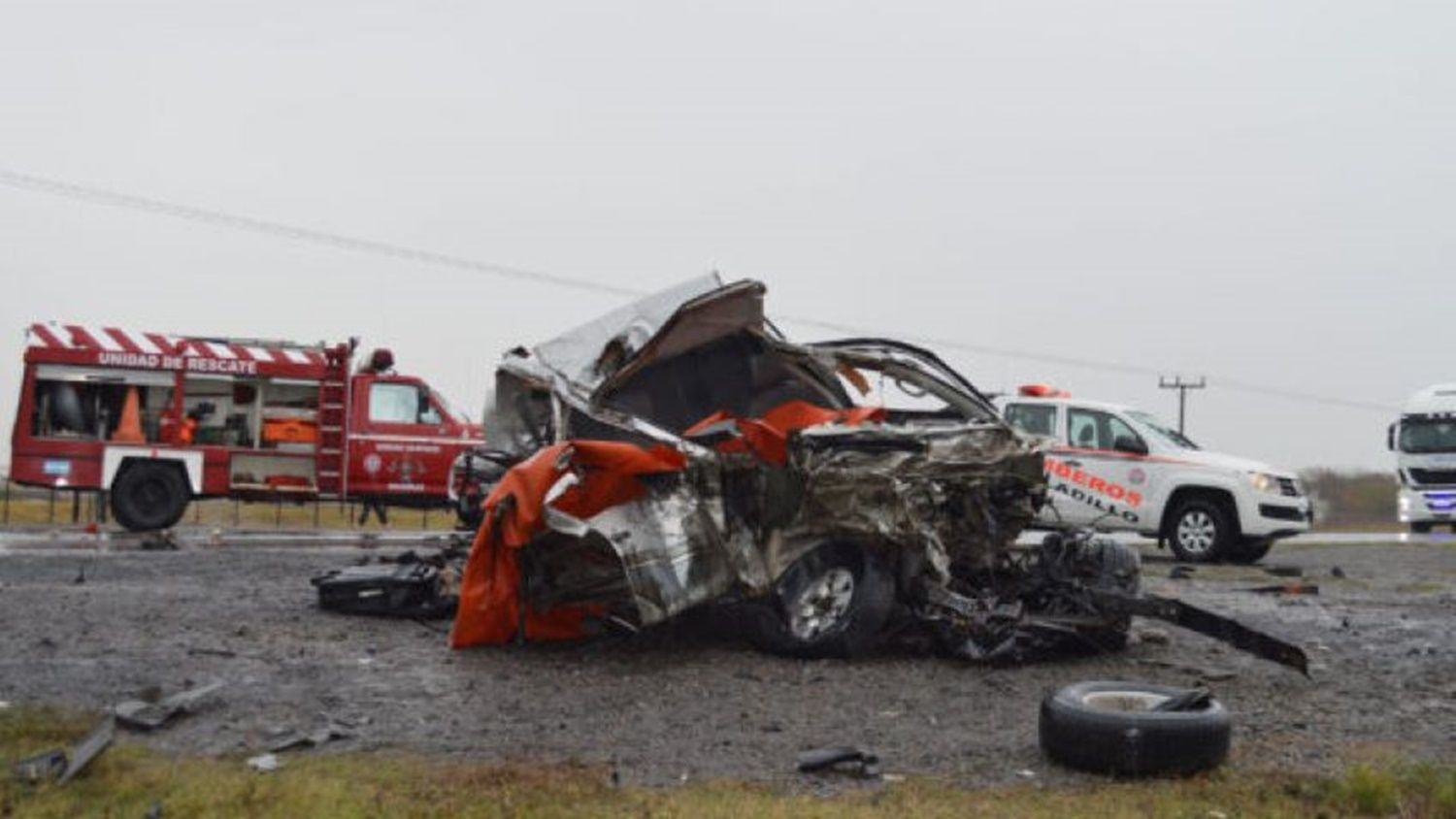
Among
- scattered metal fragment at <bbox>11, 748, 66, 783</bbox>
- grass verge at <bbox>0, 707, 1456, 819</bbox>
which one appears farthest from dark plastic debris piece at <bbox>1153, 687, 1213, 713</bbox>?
scattered metal fragment at <bbox>11, 748, 66, 783</bbox>

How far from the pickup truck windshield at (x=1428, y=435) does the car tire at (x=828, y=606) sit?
73.3ft

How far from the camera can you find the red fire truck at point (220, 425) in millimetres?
17031

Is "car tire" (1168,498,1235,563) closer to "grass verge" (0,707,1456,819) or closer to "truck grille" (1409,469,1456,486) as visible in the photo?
"grass verge" (0,707,1456,819)

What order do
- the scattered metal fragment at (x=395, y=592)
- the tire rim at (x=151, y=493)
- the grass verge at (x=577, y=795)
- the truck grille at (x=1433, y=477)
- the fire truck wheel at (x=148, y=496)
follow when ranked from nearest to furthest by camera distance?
the grass verge at (x=577, y=795) → the scattered metal fragment at (x=395, y=592) → the fire truck wheel at (x=148, y=496) → the tire rim at (x=151, y=493) → the truck grille at (x=1433, y=477)

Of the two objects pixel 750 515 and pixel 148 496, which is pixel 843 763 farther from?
pixel 148 496

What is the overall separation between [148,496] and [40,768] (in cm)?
1376

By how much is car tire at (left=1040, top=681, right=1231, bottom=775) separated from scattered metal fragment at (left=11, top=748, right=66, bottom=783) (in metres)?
3.68

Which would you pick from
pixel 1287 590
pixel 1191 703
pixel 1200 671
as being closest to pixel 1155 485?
pixel 1287 590

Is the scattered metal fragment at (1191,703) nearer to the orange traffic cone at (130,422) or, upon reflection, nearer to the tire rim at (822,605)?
the tire rim at (822,605)

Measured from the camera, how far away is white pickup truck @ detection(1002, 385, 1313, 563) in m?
14.9

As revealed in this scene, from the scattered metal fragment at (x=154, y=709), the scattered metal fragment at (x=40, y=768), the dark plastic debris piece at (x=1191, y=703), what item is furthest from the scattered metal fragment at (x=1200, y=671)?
the scattered metal fragment at (x=40, y=768)

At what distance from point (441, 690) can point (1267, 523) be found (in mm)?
11621

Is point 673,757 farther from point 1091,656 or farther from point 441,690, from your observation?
point 1091,656

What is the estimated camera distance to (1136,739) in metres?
4.73
